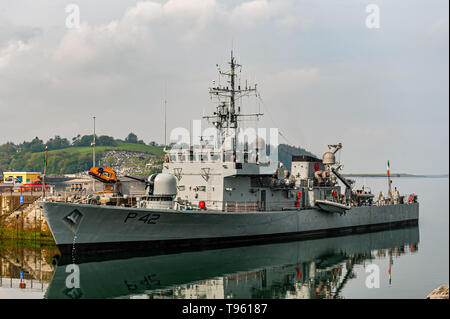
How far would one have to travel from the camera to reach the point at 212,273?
23266mm

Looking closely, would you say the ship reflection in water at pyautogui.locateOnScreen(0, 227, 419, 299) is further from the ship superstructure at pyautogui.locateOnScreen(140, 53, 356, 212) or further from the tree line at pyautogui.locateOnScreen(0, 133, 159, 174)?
the tree line at pyautogui.locateOnScreen(0, 133, 159, 174)

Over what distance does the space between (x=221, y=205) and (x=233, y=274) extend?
20.1ft

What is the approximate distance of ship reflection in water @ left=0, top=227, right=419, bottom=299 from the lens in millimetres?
20422

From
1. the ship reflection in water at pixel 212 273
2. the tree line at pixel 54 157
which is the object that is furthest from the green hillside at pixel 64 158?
the ship reflection in water at pixel 212 273

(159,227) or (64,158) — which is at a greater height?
(64,158)

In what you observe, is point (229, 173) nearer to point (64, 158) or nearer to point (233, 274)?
point (233, 274)

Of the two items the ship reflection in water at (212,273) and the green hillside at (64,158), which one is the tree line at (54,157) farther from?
the ship reflection in water at (212,273)

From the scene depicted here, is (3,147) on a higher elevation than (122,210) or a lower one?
higher

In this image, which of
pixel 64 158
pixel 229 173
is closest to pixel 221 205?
pixel 229 173

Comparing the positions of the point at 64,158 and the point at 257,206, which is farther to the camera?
the point at 64,158

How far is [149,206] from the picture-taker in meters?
26.6
